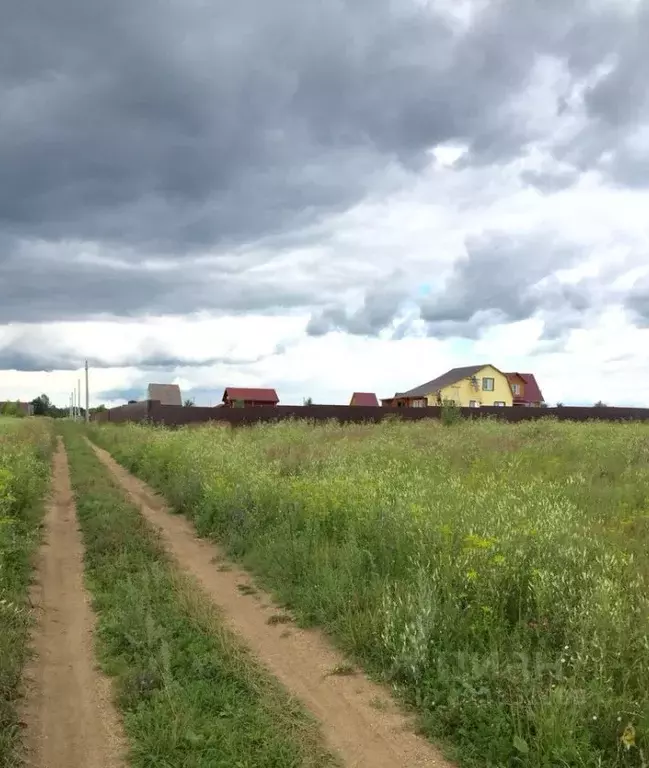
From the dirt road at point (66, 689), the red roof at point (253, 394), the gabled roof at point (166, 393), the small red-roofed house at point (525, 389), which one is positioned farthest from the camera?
the gabled roof at point (166, 393)

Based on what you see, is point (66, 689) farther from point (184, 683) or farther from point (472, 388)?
point (472, 388)

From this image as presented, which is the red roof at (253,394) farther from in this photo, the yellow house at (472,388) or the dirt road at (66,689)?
the dirt road at (66,689)

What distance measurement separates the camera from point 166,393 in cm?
9100

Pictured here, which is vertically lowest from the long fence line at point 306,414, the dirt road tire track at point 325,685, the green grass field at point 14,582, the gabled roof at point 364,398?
the dirt road tire track at point 325,685

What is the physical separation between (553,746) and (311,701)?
1.81 m

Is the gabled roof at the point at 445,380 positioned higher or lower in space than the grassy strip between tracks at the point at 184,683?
higher

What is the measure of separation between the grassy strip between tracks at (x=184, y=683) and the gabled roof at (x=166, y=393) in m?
83.6

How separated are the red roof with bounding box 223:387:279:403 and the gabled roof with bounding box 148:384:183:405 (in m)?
9.02

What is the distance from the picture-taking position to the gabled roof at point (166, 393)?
8962 centimetres

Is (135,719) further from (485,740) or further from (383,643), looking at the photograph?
(485,740)

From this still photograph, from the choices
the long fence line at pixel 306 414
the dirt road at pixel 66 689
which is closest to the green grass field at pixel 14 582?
the dirt road at pixel 66 689

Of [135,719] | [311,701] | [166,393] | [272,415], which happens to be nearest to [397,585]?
[311,701]

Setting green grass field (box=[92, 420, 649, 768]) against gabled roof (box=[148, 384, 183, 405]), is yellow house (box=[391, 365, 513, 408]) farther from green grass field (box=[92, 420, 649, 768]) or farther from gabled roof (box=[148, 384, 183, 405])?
green grass field (box=[92, 420, 649, 768])

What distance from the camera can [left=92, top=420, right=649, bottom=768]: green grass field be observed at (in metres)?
4.16
